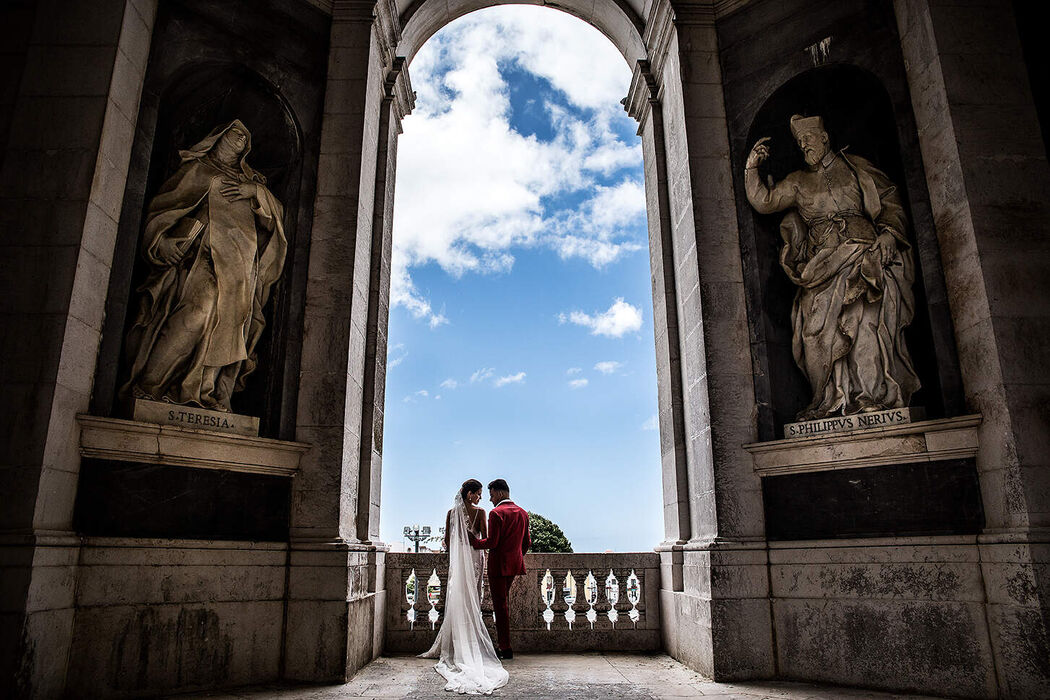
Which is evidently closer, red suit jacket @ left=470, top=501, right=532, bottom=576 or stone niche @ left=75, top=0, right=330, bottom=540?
stone niche @ left=75, top=0, right=330, bottom=540

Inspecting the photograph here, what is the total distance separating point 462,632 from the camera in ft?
23.1

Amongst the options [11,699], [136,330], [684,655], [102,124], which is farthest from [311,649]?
[102,124]

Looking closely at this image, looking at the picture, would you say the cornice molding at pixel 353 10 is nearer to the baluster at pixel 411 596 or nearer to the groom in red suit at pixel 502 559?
the groom in red suit at pixel 502 559

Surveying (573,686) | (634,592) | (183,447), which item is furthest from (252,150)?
(634,592)

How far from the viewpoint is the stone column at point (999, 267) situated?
5449 mm

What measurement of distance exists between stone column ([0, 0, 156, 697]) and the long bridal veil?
342cm

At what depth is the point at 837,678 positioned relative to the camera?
6207 millimetres

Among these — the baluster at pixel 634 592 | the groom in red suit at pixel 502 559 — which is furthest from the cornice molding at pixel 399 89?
the baluster at pixel 634 592

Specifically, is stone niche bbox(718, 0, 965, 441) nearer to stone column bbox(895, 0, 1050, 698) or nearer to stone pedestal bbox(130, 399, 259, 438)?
stone column bbox(895, 0, 1050, 698)

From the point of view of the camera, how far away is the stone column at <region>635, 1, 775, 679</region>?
6.62 m

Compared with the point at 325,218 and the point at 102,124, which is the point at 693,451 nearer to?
the point at 325,218

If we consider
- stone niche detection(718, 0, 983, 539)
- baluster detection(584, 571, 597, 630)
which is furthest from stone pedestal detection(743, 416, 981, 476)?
baluster detection(584, 571, 597, 630)

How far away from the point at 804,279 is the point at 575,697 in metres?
4.98

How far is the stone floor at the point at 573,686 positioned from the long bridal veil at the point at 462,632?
0.18m
